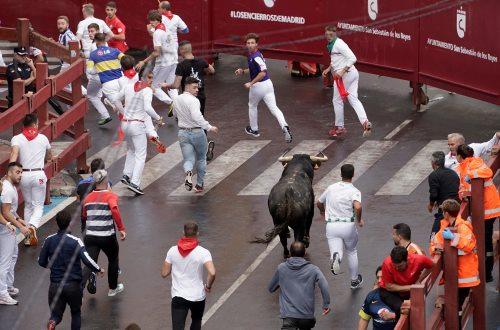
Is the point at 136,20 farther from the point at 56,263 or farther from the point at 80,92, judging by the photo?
the point at 56,263

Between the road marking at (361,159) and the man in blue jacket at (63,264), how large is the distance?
633 cm

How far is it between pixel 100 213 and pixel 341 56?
25.5 feet

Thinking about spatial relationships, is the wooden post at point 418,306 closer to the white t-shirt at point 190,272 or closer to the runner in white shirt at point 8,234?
the white t-shirt at point 190,272

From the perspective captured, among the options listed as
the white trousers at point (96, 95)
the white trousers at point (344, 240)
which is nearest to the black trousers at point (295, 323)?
the white trousers at point (344, 240)

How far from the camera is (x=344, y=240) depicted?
1816 cm

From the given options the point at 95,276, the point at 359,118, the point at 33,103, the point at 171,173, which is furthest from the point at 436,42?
the point at 95,276

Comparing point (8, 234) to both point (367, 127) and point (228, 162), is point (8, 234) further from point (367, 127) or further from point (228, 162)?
point (367, 127)

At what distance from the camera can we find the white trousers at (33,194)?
66.4ft

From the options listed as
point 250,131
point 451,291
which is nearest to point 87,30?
point 250,131

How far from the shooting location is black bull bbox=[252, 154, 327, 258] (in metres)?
18.9

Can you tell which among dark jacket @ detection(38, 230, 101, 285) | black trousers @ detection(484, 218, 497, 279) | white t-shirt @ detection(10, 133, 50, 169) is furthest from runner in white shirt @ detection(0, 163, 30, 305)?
black trousers @ detection(484, 218, 497, 279)

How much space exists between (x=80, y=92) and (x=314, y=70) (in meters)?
6.83

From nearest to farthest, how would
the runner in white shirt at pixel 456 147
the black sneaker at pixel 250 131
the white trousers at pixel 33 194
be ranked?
the runner in white shirt at pixel 456 147 → the white trousers at pixel 33 194 → the black sneaker at pixel 250 131

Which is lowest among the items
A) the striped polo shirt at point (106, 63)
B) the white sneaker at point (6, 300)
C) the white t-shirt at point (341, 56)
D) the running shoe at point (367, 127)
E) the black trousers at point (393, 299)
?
the white sneaker at point (6, 300)
